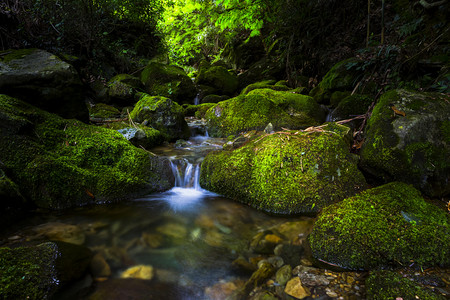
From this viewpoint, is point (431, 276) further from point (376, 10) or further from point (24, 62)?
point (376, 10)

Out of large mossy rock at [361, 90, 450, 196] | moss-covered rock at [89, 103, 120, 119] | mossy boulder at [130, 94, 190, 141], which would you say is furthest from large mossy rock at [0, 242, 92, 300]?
moss-covered rock at [89, 103, 120, 119]

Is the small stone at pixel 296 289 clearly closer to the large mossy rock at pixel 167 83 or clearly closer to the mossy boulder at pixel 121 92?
the mossy boulder at pixel 121 92

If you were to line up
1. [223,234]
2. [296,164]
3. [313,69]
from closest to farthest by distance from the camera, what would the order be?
[223,234]
[296,164]
[313,69]

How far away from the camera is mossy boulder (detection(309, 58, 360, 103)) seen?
21.1ft

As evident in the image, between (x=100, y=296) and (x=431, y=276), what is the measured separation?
2.45 metres

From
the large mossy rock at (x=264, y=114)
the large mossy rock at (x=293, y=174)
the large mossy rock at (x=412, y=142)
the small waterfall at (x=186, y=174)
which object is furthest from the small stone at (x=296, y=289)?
the large mossy rock at (x=264, y=114)

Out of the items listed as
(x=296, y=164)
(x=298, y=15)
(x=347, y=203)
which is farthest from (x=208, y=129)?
(x=298, y=15)

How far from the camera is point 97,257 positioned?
82.7 inches

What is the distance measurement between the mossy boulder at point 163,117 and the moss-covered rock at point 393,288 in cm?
500

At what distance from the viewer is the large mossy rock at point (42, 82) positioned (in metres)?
3.55

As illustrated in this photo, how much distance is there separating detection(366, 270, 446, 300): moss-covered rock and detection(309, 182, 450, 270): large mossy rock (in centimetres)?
20

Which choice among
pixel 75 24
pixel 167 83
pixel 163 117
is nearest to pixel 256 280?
pixel 163 117

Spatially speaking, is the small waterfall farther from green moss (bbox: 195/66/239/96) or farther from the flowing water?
green moss (bbox: 195/66/239/96)

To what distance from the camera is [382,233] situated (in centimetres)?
187
